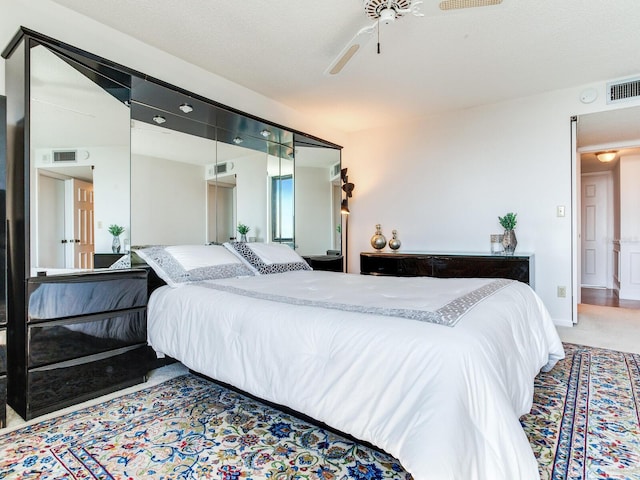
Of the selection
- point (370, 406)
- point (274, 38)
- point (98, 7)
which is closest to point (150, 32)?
point (98, 7)

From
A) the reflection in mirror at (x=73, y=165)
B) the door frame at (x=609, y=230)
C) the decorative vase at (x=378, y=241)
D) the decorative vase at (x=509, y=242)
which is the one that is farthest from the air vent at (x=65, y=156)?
the door frame at (x=609, y=230)

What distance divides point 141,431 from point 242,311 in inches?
30.5

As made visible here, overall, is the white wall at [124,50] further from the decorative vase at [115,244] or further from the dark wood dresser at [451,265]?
the dark wood dresser at [451,265]

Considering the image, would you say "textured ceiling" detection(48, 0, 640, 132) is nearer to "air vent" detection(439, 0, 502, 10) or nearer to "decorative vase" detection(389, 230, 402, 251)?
"air vent" detection(439, 0, 502, 10)

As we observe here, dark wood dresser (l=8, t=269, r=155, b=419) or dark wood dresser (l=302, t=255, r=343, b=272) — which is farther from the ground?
dark wood dresser (l=302, t=255, r=343, b=272)

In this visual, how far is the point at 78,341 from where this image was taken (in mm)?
2162

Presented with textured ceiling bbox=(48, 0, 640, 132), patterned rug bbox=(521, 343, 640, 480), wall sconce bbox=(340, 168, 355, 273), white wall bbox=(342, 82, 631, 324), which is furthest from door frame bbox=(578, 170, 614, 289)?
patterned rug bbox=(521, 343, 640, 480)

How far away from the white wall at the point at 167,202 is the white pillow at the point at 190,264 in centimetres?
30

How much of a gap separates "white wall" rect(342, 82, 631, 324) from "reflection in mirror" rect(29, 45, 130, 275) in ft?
10.9

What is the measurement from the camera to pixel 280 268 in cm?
322

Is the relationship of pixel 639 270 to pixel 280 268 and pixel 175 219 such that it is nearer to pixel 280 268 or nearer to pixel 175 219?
pixel 280 268

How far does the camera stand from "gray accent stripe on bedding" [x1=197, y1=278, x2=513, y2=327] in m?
1.41

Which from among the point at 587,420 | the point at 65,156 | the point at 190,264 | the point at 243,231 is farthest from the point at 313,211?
the point at 587,420

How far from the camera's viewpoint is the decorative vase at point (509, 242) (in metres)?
3.94
